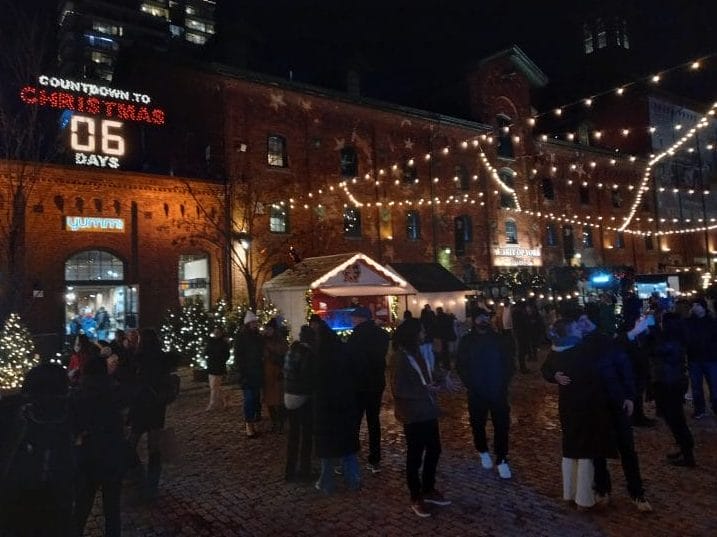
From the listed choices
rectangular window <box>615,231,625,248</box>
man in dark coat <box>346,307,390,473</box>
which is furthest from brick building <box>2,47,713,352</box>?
man in dark coat <box>346,307,390,473</box>

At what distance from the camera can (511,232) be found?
28.0 metres

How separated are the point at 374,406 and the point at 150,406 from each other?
269cm

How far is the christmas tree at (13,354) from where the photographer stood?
11570 millimetres

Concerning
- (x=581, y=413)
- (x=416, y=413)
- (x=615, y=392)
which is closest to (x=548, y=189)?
(x=615, y=392)

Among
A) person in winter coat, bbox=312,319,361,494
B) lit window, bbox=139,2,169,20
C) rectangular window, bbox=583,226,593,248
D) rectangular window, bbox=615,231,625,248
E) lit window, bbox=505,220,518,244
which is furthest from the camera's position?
lit window, bbox=139,2,169,20

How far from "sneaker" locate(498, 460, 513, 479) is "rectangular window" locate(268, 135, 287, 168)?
16.2 m

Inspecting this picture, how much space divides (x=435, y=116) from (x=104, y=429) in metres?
22.6

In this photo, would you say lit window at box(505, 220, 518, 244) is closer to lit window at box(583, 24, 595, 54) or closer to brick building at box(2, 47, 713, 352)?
brick building at box(2, 47, 713, 352)

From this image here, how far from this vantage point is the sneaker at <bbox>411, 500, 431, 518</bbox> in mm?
5172

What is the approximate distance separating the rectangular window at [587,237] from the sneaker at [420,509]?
29.2 meters

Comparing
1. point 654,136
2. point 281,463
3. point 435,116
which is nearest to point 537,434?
point 281,463

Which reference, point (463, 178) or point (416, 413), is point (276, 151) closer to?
point (463, 178)

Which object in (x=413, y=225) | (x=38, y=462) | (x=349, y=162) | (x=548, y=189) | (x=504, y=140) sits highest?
(x=504, y=140)

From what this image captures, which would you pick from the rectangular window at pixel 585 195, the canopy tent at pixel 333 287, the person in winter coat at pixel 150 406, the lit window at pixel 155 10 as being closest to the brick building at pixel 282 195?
the rectangular window at pixel 585 195
